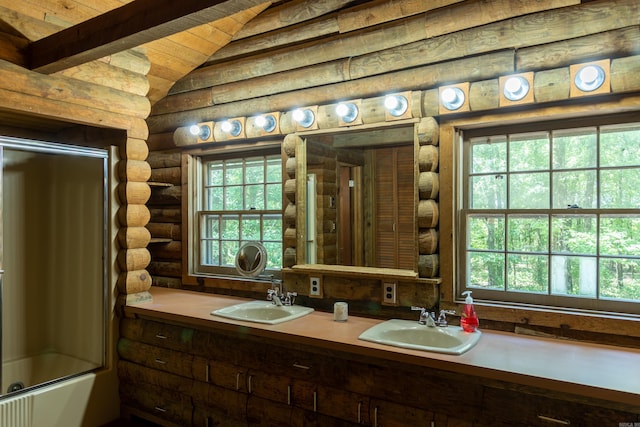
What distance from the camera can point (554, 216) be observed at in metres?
2.53

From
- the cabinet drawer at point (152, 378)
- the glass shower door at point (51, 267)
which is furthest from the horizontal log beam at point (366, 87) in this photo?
the cabinet drawer at point (152, 378)

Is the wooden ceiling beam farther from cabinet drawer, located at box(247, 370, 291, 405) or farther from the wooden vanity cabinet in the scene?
cabinet drawer, located at box(247, 370, 291, 405)

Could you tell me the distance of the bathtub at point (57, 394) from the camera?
272 centimetres

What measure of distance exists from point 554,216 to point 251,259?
2.19 metres

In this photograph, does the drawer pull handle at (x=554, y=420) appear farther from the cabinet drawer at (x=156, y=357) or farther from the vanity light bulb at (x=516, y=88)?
the cabinet drawer at (x=156, y=357)

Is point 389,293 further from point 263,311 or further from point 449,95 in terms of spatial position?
point 449,95

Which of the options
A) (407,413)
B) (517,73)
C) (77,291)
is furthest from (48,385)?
(517,73)

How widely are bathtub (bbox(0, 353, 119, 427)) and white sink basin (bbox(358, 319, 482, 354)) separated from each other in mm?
2047

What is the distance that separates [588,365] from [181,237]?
3159 mm

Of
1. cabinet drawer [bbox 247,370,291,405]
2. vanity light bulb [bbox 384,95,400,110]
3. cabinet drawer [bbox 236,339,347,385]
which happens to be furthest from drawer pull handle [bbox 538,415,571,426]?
vanity light bulb [bbox 384,95,400,110]

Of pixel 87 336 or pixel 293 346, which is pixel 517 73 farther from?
pixel 87 336

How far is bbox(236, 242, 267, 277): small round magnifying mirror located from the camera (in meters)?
3.52

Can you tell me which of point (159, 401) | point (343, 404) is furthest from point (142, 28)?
point (159, 401)

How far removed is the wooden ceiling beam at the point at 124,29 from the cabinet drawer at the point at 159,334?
1.77 metres
